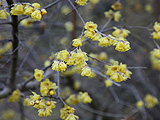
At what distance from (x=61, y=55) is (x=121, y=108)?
142 inches

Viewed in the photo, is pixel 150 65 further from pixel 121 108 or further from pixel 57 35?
pixel 57 35

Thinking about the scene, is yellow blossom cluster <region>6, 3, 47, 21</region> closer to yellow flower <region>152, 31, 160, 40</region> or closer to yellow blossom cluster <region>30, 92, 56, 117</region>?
yellow blossom cluster <region>30, 92, 56, 117</region>

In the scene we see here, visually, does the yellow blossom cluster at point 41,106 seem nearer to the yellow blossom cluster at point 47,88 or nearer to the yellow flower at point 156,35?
the yellow blossom cluster at point 47,88

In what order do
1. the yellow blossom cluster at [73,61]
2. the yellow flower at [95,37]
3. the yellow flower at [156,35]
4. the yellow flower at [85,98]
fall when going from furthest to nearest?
the yellow flower at [85,98], the yellow flower at [156,35], the yellow flower at [95,37], the yellow blossom cluster at [73,61]

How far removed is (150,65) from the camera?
417 centimetres

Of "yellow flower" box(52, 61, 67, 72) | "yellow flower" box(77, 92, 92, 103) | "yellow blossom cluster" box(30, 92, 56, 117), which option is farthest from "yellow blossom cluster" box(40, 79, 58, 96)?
"yellow flower" box(77, 92, 92, 103)

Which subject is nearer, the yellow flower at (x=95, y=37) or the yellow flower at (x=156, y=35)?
the yellow flower at (x=95, y=37)

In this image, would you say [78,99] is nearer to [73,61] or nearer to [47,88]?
[47,88]

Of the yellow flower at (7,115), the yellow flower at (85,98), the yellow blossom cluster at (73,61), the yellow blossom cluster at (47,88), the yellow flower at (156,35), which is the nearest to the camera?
the yellow blossom cluster at (73,61)

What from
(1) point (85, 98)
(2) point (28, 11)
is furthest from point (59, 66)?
(1) point (85, 98)

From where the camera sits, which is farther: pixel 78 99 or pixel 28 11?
pixel 78 99

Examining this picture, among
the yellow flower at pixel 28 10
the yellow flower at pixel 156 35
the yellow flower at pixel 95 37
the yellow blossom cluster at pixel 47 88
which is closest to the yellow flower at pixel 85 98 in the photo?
the yellow blossom cluster at pixel 47 88

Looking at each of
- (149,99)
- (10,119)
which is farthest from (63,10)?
(10,119)

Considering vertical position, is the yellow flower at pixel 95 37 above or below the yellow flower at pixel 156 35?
above
